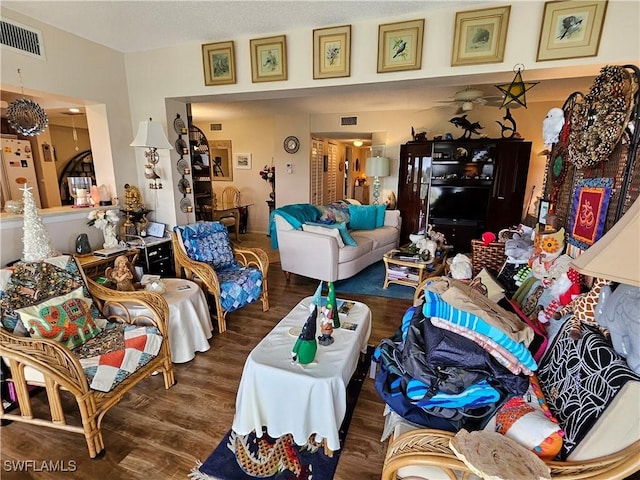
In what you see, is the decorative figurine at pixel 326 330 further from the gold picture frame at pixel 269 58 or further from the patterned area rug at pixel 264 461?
the gold picture frame at pixel 269 58

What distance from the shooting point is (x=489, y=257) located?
263 cm

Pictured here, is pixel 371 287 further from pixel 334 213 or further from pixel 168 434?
pixel 168 434

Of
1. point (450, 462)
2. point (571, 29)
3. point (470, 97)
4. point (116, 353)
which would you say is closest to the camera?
point (450, 462)

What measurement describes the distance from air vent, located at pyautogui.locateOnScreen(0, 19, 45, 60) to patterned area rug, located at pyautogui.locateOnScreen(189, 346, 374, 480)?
300 centimetres

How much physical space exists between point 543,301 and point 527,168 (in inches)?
141

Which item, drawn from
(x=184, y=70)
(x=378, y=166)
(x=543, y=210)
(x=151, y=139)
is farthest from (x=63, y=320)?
(x=378, y=166)

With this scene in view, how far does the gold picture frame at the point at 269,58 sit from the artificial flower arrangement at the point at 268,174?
3.68 m

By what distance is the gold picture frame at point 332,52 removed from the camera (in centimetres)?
240

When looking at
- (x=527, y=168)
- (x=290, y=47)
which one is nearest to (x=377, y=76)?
(x=290, y=47)

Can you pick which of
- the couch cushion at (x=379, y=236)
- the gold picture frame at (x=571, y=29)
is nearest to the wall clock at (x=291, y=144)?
the couch cushion at (x=379, y=236)

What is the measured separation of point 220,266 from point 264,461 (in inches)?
72.5

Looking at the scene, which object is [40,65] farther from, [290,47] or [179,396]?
[179,396]

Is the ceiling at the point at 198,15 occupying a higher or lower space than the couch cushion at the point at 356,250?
higher

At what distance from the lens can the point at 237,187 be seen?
22.4ft
